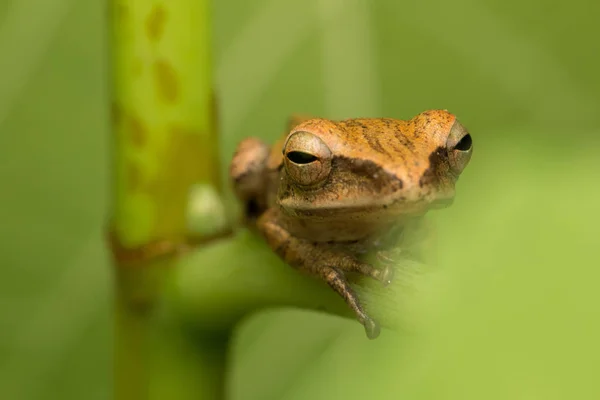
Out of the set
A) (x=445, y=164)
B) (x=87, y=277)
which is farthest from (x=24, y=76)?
(x=445, y=164)

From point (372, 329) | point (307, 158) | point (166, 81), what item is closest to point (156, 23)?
point (166, 81)

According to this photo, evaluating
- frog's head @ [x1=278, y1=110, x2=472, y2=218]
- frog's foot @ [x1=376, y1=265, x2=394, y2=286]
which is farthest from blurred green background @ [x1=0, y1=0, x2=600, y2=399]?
frog's foot @ [x1=376, y1=265, x2=394, y2=286]

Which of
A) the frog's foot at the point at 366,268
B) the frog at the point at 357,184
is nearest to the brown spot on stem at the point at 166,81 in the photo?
the frog at the point at 357,184

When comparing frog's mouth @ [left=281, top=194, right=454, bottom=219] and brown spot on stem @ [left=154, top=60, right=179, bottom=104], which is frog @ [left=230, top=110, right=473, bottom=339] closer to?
frog's mouth @ [left=281, top=194, right=454, bottom=219]

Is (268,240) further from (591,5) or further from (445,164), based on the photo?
(591,5)

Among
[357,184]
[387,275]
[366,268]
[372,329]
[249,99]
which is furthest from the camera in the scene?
[249,99]

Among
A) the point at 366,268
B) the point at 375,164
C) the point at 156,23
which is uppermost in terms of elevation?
the point at 156,23

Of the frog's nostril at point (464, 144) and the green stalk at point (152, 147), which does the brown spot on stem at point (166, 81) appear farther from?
the frog's nostril at point (464, 144)

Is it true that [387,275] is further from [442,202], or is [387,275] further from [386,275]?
[442,202]
